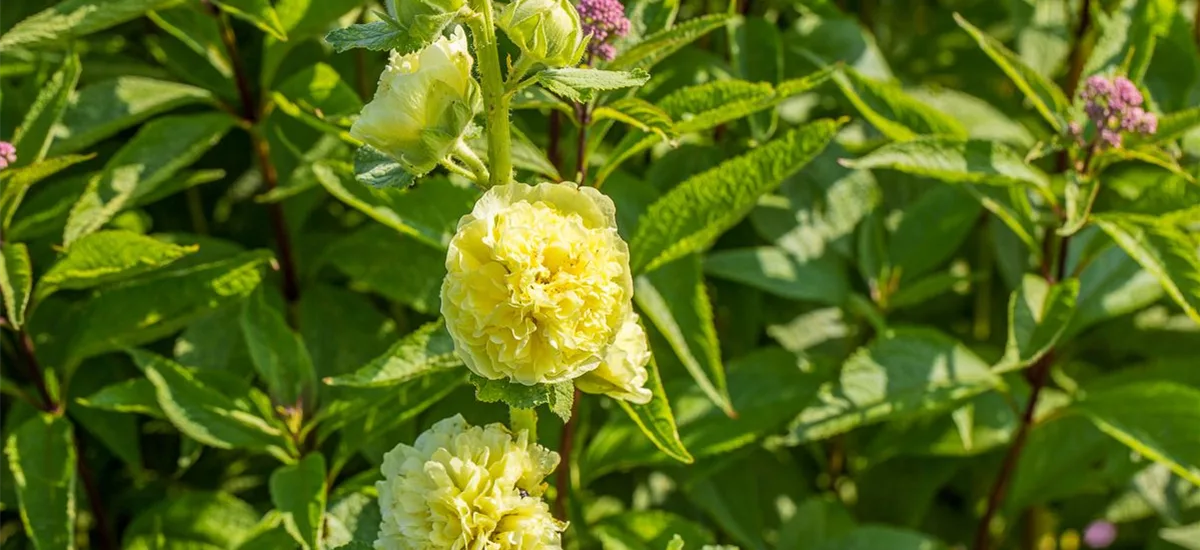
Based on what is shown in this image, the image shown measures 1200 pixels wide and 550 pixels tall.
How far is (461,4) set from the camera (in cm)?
105

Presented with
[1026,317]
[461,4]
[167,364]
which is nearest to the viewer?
[461,4]

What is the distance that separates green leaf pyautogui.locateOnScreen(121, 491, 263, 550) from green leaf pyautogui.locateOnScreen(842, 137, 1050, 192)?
98 cm

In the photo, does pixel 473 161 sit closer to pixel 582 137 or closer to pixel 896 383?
pixel 582 137

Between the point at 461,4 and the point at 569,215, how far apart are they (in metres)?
0.20

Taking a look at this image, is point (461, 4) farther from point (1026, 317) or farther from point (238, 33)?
point (238, 33)

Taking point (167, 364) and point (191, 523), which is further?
point (191, 523)

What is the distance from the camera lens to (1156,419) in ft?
5.52

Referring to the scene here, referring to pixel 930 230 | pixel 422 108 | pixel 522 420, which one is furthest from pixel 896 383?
pixel 422 108

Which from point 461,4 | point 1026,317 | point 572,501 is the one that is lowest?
point 572,501

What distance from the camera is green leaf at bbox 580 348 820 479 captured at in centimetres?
170

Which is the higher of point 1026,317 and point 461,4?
point 461,4

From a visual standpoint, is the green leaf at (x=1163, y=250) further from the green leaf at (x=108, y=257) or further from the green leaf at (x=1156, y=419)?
the green leaf at (x=108, y=257)

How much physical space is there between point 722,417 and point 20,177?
3.13 ft

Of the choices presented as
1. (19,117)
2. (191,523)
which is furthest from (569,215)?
(19,117)
